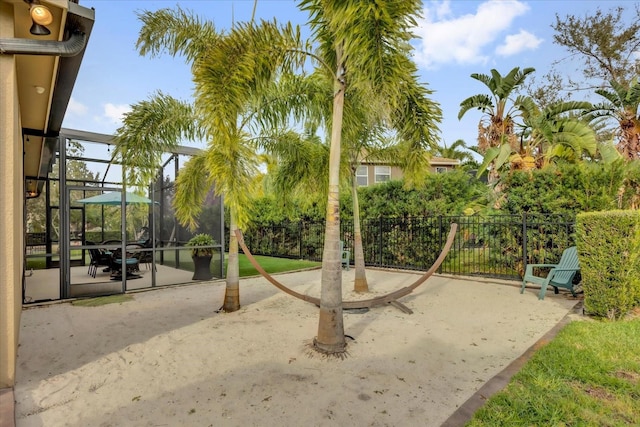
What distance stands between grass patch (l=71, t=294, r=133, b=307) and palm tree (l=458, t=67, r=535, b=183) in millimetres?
10610

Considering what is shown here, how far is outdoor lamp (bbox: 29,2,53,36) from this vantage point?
8.71 feet

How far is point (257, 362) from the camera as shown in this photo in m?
3.70

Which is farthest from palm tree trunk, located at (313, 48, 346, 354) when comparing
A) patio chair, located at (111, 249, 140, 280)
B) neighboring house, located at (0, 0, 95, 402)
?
patio chair, located at (111, 249, 140, 280)

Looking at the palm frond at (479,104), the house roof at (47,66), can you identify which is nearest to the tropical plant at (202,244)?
the house roof at (47,66)

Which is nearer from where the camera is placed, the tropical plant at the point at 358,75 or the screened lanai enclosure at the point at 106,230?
the tropical plant at the point at 358,75

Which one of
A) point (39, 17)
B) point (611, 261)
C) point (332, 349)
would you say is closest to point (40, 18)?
point (39, 17)

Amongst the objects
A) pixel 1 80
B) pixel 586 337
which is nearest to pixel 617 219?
pixel 586 337

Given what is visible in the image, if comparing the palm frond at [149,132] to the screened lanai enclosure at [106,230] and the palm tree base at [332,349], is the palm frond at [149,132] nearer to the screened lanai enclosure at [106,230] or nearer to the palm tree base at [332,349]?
the screened lanai enclosure at [106,230]

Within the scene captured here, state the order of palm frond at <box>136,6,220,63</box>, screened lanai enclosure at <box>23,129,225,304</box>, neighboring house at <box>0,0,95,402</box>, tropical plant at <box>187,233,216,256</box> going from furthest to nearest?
1. tropical plant at <box>187,233,216,256</box>
2. screened lanai enclosure at <box>23,129,225,304</box>
3. palm frond at <box>136,6,220,63</box>
4. neighboring house at <box>0,0,95,402</box>

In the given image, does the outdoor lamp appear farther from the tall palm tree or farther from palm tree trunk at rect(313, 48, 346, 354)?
palm tree trunk at rect(313, 48, 346, 354)

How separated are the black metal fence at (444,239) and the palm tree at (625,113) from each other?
5670 mm

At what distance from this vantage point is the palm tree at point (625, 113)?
10.3 metres

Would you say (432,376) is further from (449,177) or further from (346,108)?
(449,177)

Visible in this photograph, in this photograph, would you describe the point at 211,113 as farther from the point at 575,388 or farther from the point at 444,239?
the point at 444,239
